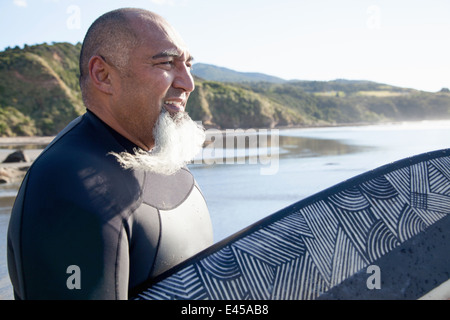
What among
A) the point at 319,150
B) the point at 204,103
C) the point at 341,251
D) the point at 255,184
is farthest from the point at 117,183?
the point at 204,103

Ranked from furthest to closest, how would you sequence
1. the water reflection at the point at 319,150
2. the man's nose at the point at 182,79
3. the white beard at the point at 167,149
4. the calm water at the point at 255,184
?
1. the water reflection at the point at 319,150
2. the calm water at the point at 255,184
3. the man's nose at the point at 182,79
4. the white beard at the point at 167,149

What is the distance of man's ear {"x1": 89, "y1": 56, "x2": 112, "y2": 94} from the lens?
5.38ft

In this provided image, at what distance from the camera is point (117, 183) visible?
1466mm

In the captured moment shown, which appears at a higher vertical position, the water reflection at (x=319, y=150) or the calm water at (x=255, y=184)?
the calm water at (x=255, y=184)

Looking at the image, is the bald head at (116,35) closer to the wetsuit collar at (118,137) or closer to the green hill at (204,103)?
the wetsuit collar at (118,137)

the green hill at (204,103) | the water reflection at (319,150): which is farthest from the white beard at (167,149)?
the green hill at (204,103)

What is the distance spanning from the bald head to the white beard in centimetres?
27

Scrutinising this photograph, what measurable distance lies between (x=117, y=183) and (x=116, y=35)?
55cm

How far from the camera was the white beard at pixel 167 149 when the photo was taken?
1613mm

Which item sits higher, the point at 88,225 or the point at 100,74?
the point at 100,74

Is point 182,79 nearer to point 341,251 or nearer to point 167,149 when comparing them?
point 167,149

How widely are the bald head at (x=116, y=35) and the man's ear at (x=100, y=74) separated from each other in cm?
2

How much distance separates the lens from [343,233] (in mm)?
1427
